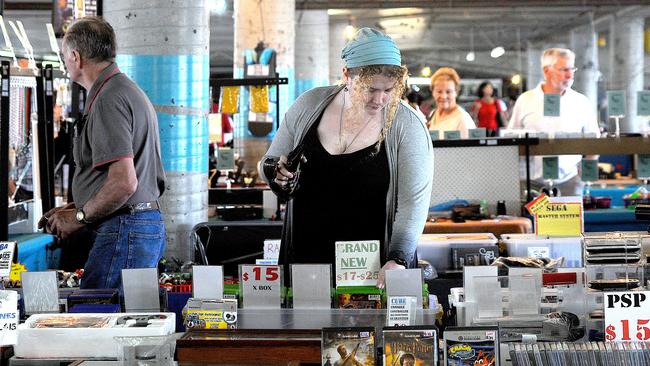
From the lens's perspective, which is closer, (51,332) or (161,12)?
(51,332)

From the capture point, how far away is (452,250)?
4.93 meters

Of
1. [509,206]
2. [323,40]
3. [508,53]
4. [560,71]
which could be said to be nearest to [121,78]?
[509,206]

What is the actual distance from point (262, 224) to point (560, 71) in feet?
9.75

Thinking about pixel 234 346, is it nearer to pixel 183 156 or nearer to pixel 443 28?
pixel 183 156

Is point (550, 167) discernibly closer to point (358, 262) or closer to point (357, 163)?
point (357, 163)

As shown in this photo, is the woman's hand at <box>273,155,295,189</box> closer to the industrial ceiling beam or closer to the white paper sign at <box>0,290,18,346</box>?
the white paper sign at <box>0,290,18,346</box>

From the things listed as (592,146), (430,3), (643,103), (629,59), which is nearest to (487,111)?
(430,3)

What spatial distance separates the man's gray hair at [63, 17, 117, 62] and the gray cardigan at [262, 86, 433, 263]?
827mm

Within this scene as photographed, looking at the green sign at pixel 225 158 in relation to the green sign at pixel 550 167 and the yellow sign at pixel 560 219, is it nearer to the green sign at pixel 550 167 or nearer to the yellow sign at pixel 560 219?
the green sign at pixel 550 167

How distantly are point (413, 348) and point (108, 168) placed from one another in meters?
1.86

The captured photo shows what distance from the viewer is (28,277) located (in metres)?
2.48

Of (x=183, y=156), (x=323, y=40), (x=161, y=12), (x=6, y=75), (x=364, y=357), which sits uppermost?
(x=323, y=40)

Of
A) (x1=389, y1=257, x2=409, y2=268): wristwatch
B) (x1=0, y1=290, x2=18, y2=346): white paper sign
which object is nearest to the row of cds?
(x1=389, y1=257, x2=409, y2=268): wristwatch

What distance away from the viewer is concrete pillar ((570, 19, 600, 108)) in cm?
2438
